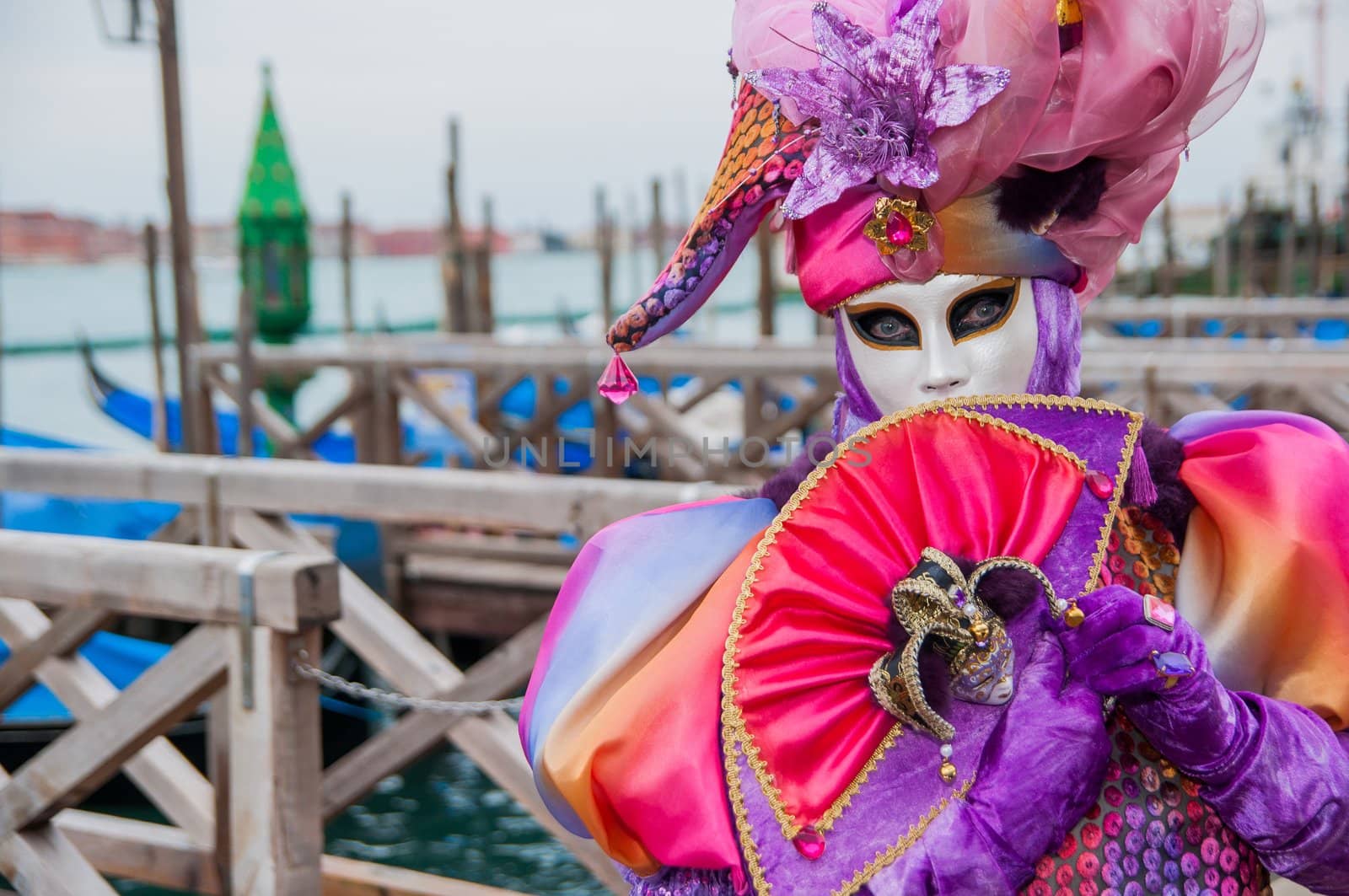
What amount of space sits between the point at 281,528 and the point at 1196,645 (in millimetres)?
2166

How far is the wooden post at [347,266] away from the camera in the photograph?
35.8 feet

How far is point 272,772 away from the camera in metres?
1.91

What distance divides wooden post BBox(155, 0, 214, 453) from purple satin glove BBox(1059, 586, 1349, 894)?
568cm

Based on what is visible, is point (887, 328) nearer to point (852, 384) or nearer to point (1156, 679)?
point (852, 384)

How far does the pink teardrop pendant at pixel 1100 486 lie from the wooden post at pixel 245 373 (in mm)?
5350

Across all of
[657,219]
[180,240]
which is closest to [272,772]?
[180,240]

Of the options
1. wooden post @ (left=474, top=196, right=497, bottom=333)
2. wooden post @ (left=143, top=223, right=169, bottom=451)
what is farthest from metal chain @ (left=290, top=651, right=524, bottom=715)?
wooden post @ (left=474, top=196, right=497, bottom=333)

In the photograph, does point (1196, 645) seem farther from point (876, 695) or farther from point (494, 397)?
point (494, 397)

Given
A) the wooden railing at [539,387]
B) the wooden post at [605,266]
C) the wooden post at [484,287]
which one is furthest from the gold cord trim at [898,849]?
the wooden post at [484,287]

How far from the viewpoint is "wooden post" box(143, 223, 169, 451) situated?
7539 mm

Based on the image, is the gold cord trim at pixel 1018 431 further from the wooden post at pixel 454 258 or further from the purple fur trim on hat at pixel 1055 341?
the wooden post at pixel 454 258

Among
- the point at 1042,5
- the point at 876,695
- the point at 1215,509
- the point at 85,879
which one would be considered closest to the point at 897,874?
the point at 876,695

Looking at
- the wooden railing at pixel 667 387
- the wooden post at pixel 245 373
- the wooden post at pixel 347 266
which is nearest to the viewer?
the wooden railing at pixel 667 387

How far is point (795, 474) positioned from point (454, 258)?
990 cm
